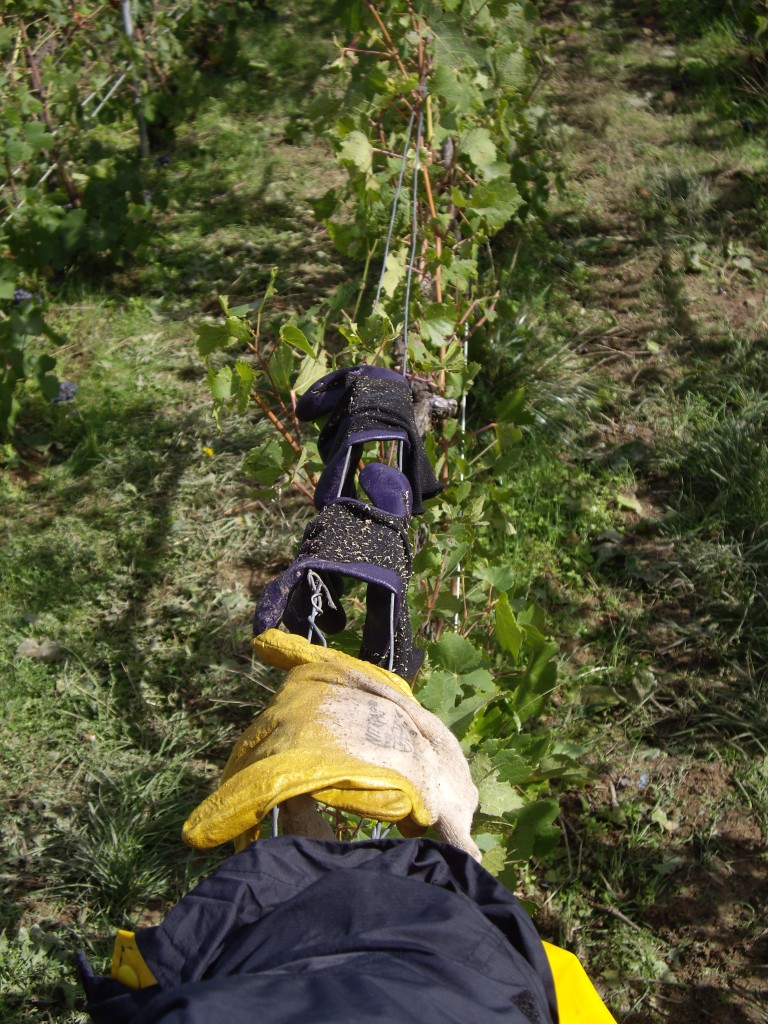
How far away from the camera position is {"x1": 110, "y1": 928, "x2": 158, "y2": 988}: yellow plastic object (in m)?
0.98

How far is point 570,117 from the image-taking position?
5406mm

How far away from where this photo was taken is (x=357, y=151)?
272 cm

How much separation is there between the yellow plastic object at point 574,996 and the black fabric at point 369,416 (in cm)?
84

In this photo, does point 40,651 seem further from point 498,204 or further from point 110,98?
point 110,98

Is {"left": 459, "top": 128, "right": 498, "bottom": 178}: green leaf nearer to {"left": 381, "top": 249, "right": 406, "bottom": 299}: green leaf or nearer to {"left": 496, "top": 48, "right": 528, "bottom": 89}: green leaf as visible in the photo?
{"left": 381, "top": 249, "right": 406, "bottom": 299}: green leaf

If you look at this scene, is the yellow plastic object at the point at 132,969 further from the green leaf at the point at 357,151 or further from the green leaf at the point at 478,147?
the green leaf at the point at 478,147

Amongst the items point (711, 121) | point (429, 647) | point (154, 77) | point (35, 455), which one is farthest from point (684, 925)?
point (154, 77)

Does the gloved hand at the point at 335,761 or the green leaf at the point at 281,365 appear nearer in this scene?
the gloved hand at the point at 335,761

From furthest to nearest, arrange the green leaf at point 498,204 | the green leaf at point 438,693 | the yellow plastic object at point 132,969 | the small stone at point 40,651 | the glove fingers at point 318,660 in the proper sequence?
1. the small stone at point 40,651
2. the green leaf at point 498,204
3. the green leaf at point 438,693
4. the glove fingers at point 318,660
5. the yellow plastic object at point 132,969

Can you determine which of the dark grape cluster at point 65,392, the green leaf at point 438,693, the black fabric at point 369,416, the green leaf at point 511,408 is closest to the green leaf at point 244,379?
the black fabric at point 369,416

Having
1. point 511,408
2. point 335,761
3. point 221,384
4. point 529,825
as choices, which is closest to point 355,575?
point 335,761

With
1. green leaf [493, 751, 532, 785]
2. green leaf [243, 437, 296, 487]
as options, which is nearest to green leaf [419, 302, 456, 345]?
green leaf [243, 437, 296, 487]

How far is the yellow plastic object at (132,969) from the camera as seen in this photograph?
0.98m

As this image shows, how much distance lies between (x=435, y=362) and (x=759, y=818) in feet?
5.39
